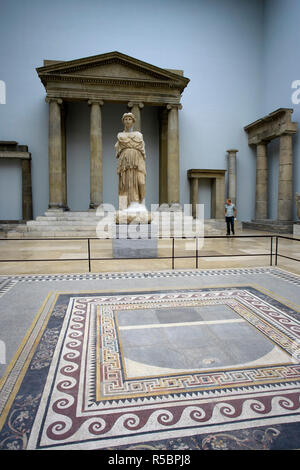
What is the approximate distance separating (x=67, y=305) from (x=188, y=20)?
22150 millimetres

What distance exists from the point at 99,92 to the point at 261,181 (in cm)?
1088

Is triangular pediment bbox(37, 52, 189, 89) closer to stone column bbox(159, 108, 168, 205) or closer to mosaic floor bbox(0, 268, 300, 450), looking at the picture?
stone column bbox(159, 108, 168, 205)

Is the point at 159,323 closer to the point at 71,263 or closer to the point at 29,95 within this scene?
the point at 71,263

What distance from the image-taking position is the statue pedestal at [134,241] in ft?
24.7

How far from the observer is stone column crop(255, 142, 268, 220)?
1891cm

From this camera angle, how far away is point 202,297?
446 cm

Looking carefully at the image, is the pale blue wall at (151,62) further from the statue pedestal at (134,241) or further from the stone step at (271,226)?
the statue pedestal at (134,241)

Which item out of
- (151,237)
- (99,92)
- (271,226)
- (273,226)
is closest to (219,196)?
(271,226)

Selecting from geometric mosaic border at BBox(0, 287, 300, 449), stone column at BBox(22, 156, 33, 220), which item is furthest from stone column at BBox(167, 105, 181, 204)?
geometric mosaic border at BBox(0, 287, 300, 449)

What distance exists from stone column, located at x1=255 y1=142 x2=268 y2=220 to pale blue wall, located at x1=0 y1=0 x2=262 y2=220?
1.83 metres

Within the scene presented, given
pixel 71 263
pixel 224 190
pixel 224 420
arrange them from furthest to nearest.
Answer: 1. pixel 224 190
2. pixel 71 263
3. pixel 224 420

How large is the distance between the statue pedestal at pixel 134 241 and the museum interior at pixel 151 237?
0.12 feet

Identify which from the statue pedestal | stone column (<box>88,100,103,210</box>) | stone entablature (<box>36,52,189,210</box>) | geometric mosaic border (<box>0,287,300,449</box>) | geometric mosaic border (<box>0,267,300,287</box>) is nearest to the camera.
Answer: geometric mosaic border (<box>0,287,300,449</box>)

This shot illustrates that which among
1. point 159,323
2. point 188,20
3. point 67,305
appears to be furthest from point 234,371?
point 188,20
